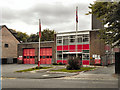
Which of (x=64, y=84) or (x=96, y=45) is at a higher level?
(x=96, y=45)

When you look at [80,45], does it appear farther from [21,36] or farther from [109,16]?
[21,36]

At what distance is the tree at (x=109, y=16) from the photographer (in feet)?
45.1

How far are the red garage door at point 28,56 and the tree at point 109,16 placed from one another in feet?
89.4

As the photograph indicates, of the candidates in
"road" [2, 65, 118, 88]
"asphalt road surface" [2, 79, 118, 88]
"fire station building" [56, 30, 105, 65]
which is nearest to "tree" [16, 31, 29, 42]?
"fire station building" [56, 30, 105, 65]

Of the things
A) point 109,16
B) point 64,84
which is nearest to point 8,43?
point 109,16

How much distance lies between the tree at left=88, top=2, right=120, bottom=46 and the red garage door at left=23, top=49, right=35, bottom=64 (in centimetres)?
2724

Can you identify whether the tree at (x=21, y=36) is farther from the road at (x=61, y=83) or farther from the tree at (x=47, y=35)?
the road at (x=61, y=83)

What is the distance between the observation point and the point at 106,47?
34469 mm

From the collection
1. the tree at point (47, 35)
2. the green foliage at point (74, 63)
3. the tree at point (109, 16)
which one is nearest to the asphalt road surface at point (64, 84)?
the tree at point (109, 16)

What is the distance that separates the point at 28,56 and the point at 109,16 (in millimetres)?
31531

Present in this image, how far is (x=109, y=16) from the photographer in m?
14.9

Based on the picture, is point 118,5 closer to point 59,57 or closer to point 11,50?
point 59,57

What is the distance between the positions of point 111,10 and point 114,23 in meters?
A: 1.88

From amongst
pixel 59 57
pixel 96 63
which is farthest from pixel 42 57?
pixel 96 63
